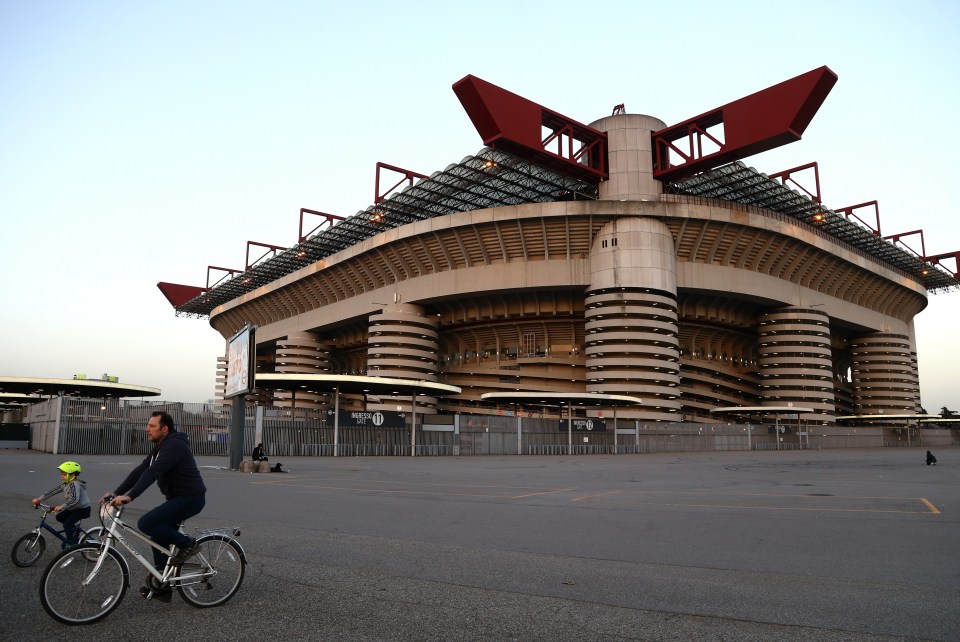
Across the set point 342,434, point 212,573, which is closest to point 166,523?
point 212,573

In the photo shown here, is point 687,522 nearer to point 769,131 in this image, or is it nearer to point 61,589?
point 61,589

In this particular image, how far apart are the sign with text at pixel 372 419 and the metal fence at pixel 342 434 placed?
12.0 inches

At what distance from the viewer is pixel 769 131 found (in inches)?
2003

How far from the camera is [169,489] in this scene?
22.2 ft

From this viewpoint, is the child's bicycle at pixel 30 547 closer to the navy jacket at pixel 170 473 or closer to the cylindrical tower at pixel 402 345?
the navy jacket at pixel 170 473

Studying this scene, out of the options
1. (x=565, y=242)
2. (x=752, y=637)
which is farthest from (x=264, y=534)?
(x=565, y=242)

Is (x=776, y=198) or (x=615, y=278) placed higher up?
(x=776, y=198)

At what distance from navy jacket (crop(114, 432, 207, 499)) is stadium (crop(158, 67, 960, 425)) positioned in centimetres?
4618

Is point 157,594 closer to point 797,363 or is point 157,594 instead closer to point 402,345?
point 402,345

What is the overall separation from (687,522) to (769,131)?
147 feet

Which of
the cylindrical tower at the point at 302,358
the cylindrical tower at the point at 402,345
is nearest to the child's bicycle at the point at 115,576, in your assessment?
the cylindrical tower at the point at 402,345

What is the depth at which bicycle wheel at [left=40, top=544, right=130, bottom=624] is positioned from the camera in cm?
589

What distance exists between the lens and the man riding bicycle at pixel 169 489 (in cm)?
650

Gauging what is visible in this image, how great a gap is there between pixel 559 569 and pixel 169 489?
14.5 feet
